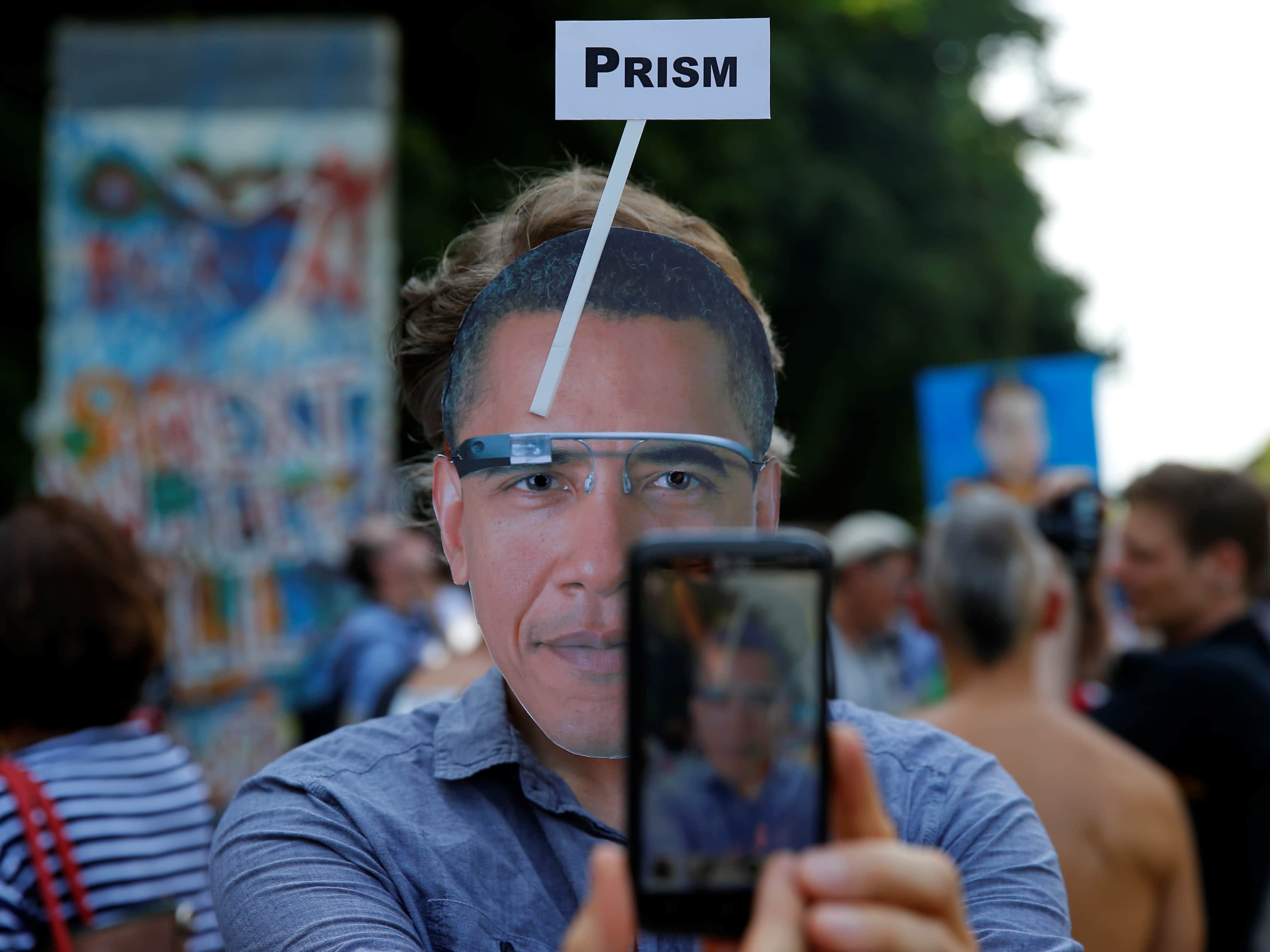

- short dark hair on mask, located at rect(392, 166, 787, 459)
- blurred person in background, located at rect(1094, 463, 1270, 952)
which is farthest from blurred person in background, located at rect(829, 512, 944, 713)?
short dark hair on mask, located at rect(392, 166, 787, 459)

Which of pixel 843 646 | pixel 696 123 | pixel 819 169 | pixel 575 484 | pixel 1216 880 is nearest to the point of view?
pixel 575 484

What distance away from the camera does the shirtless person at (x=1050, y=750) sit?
9.89 ft

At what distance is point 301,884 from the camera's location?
135 cm

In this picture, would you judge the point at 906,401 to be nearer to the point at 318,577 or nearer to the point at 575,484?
the point at 318,577

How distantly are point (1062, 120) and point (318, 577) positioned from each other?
47.0 feet

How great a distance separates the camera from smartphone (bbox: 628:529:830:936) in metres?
0.93

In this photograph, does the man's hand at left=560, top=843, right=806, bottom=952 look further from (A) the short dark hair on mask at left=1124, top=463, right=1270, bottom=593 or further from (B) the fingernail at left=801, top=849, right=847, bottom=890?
(A) the short dark hair on mask at left=1124, top=463, right=1270, bottom=593

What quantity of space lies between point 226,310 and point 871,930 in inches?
274

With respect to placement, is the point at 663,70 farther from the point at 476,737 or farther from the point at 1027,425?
the point at 1027,425

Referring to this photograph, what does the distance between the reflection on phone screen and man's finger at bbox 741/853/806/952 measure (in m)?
0.05

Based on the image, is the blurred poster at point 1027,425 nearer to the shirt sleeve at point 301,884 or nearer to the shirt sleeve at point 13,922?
the shirt sleeve at point 13,922

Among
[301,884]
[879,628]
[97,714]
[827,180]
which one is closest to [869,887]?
[301,884]

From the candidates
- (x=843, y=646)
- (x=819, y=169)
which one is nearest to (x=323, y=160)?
(x=843, y=646)

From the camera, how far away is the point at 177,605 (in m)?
7.23
